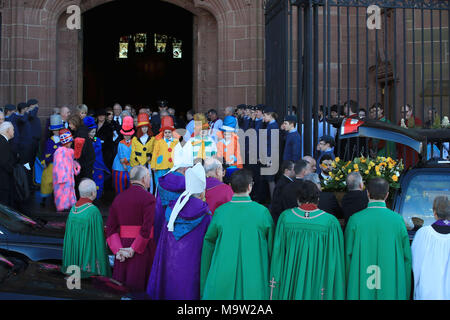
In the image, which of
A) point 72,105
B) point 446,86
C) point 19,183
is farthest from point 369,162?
point 72,105

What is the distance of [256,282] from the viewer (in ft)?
18.1

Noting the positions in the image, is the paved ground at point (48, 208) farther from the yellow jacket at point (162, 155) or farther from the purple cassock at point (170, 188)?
the purple cassock at point (170, 188)

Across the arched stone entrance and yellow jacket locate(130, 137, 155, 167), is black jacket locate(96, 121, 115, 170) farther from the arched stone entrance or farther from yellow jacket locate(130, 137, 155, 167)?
the arched stone entrance

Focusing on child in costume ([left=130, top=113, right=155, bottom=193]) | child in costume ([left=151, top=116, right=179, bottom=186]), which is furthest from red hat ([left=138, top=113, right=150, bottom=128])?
Result: child in costume ([left=151, top=116, right=179, bottom=186])

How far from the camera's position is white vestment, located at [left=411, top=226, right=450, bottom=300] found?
5.29 metres

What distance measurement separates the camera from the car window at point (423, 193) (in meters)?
6.18

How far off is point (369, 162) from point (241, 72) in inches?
356

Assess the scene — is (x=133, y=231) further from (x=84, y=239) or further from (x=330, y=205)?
(x=330, y=205)

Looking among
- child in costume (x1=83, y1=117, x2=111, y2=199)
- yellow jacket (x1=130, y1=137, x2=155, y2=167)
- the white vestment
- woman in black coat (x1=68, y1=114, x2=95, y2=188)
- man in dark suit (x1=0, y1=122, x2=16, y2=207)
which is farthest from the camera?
child in costume (x1=83, y1=117, x2=111, y2=199)

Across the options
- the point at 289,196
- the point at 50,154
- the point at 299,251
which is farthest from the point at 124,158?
the point at 299,251

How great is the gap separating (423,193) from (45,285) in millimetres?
3499

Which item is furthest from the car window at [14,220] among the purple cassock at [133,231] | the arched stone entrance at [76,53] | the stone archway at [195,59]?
the stone archway at [195,59]

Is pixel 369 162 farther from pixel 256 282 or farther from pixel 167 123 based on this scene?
pixel 167 123

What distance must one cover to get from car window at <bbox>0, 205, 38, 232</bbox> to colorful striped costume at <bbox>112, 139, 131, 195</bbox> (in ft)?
15.1
